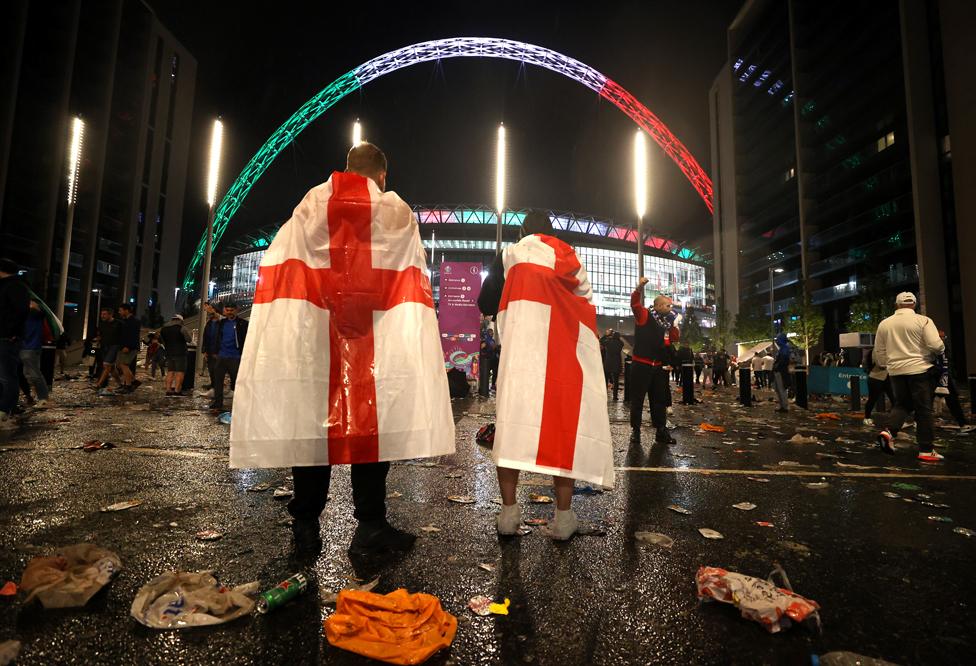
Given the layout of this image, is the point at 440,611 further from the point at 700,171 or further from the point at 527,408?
the point at 700,171

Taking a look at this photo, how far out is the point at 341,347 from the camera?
2346 millimetres

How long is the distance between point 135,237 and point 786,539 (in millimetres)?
82496

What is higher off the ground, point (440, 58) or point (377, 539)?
point (440, 58)

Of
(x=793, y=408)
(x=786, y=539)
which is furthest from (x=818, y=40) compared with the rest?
(x=786, y=539)

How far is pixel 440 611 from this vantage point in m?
1.64

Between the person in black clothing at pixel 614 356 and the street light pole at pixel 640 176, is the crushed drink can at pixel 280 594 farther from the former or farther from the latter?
the person in black clothing at pixel 614 356

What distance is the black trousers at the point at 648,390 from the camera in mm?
6441

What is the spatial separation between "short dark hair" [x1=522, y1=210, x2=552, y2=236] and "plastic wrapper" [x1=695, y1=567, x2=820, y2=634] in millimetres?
1988

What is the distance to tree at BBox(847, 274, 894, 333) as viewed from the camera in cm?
3866

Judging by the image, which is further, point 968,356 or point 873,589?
point 968,356

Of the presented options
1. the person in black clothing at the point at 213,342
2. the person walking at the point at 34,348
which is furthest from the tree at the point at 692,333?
the person walking at the point at 34,348

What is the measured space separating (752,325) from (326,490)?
66694mm

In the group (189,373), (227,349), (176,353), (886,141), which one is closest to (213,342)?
(227,349)

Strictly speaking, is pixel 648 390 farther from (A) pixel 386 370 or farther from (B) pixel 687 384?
(B) pixel 687 384
